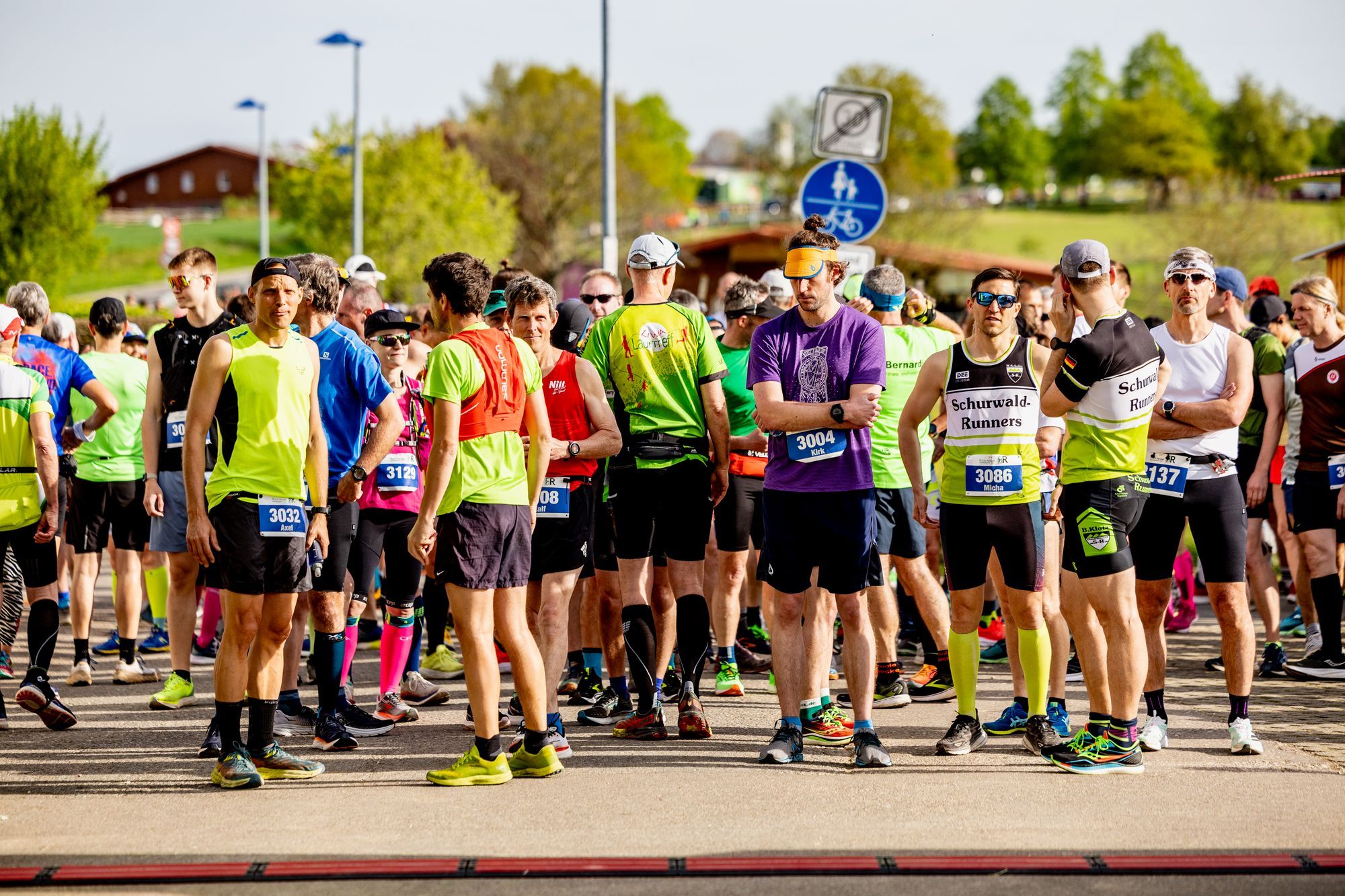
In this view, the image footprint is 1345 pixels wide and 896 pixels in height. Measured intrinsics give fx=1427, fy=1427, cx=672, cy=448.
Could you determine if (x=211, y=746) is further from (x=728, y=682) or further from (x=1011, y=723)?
(x=1011, y=723)

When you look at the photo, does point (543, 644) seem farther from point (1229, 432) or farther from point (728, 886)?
point (1229, 432)

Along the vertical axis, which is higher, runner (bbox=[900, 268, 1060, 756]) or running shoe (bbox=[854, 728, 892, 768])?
runner (bbox=[900, 268, 1060, 756])

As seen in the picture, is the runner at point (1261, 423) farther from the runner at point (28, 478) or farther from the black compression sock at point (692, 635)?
the runner at point (28, 478)

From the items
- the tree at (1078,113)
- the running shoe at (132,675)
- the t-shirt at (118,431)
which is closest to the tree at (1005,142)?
the tree at (1078,113)

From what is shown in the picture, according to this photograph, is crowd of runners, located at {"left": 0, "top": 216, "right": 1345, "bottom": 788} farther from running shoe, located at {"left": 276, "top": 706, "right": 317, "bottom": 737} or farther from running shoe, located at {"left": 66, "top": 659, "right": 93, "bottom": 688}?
running shoe, located at {"left": 66, "top": 659, "right": 93, "bottom": 688}

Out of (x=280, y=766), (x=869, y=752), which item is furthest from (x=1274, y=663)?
(x=280, y=766)

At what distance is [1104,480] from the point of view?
21.2 feet

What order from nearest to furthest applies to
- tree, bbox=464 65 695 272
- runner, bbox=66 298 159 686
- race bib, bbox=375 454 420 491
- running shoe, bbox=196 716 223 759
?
running shoe, bbox=196 716 223 759 < race bib, bbox=375 454 420 491 < runner, bbox=66 298 159 686 < tree, bbox=464 65 695 272

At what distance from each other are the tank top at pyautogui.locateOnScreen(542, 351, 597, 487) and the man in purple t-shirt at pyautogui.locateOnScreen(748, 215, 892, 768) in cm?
99

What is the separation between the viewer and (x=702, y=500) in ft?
23.9

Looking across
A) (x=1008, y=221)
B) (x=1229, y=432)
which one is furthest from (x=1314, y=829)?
(x=1008, y=221)

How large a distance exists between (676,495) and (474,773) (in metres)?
1.79

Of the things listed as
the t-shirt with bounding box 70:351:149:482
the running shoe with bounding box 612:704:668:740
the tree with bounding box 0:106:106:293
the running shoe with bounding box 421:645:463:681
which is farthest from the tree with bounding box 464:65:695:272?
the running shoe with bounding box 612:704:668:740

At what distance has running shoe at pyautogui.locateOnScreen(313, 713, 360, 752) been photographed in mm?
7016
